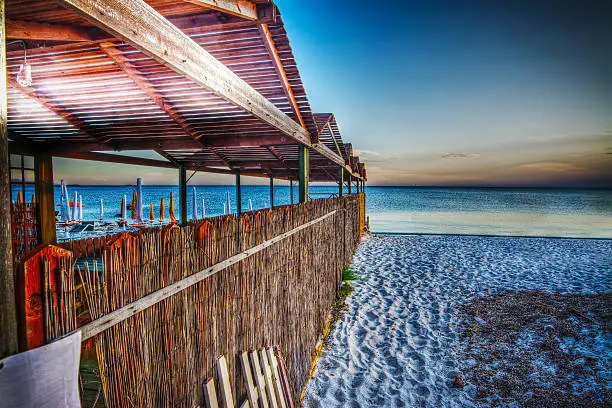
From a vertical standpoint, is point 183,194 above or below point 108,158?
below

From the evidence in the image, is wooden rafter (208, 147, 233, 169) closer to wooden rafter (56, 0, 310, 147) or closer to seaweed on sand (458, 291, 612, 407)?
wooden rafter (56, 0, 310, 147)

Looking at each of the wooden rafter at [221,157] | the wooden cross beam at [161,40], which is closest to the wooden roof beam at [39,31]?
the wooden cross beam at [161,40]

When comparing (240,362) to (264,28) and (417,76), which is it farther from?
(417,76)

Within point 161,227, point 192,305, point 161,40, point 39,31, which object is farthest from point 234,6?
point 161,227

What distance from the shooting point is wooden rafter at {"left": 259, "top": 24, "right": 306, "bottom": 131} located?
3.09m

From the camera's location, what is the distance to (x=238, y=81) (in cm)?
296

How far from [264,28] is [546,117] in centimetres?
2522

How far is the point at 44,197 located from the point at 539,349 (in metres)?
→ 8.75

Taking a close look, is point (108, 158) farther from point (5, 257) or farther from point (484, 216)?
point (484, 216)

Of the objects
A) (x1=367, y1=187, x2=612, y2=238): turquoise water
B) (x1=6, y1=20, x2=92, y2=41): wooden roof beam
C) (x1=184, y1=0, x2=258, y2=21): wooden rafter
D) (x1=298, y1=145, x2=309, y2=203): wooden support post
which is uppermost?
(x1=184, y1=0, x2=258, y2=21): wooden rafter

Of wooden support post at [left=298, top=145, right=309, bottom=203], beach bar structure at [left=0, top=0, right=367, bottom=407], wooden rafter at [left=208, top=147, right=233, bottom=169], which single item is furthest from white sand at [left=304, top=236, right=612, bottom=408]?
wooden rafter at [left=208, top=147, right=233, bottom=169]

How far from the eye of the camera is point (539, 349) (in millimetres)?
4461

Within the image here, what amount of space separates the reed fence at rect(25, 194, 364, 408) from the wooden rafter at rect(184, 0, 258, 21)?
4.65 feet

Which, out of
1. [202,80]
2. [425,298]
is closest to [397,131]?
[425,298]
